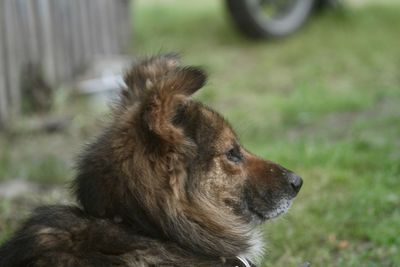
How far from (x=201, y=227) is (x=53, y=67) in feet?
18.2

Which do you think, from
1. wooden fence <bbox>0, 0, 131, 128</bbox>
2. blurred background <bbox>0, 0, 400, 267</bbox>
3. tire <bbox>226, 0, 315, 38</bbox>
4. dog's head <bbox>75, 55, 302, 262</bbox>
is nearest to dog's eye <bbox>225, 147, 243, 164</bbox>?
dog's head <bbox>75, 55, 302, 262</bbox>

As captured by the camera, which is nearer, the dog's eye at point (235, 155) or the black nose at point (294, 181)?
the dog's eye at point (235, 155)

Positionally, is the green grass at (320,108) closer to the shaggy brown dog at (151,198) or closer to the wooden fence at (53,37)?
the wooden fence at (53,37)

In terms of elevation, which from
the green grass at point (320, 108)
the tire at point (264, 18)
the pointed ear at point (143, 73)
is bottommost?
the green grass at point (320, 108)

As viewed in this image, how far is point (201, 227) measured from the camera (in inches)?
155

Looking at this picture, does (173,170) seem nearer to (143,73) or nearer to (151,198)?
(151,198)

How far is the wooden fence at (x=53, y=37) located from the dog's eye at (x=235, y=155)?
4.52 metres

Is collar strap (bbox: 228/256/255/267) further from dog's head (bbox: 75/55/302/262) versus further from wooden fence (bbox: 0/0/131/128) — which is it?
wooden fence (bbox: 0/0/131/128)

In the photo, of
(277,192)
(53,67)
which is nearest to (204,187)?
(277,192)

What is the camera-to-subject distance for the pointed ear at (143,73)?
4074 millimetres

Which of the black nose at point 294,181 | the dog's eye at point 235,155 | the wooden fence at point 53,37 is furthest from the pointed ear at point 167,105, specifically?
the wooden fence at point 53,37

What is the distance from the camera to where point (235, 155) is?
4219 millimetres

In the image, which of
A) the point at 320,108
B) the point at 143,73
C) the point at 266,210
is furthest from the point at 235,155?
the point at 320,108

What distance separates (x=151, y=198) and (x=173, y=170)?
167mm
